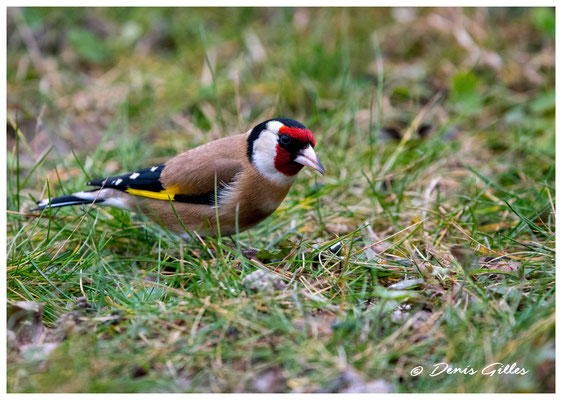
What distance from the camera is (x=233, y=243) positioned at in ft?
14.1

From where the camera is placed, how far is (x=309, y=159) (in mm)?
3826

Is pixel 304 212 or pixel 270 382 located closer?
pixel 270 382

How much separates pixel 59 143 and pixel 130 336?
328cm

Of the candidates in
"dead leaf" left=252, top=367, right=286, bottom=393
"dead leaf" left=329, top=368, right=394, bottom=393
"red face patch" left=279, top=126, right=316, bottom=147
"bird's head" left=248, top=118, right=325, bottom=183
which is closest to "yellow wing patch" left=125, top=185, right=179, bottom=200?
"bird's head" left=248, top=118, right=325, bottom=183

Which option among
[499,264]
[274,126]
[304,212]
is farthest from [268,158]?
[499,264]

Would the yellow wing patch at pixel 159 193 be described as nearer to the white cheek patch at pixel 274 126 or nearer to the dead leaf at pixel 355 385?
the white cheek patch at pixel 274 126

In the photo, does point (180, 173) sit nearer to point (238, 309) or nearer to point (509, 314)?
point (238, 309)

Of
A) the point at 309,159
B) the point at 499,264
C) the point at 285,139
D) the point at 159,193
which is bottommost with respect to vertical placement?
the point at 499,264

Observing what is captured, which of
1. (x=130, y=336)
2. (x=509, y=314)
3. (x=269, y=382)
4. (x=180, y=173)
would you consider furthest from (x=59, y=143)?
(x=509, y=314)

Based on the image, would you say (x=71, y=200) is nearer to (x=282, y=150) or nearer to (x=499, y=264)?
(x=282, y=150)

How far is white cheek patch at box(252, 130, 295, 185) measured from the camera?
394cm

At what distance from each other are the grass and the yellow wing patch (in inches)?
9.3

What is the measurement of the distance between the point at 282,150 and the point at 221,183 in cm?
45

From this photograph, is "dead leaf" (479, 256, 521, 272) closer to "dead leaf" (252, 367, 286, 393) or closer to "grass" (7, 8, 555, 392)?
"grass" (7, 8, 555, 392)
